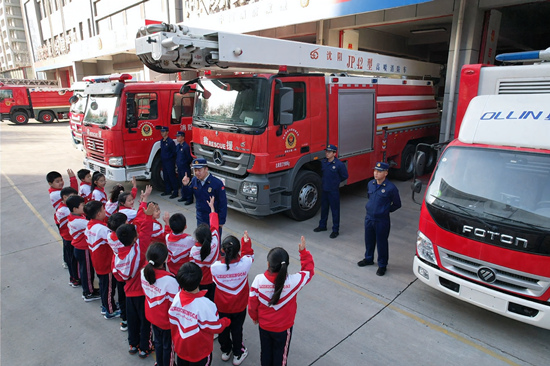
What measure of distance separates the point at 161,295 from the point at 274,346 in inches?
41.8

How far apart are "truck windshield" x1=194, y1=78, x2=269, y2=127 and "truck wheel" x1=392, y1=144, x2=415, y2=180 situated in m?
5.31

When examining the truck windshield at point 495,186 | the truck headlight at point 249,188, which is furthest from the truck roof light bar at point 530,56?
the truck headlight at point 249,188

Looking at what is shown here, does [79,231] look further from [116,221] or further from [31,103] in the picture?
[31,103]

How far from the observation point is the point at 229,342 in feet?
11.5

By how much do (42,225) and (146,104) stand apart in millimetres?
3565

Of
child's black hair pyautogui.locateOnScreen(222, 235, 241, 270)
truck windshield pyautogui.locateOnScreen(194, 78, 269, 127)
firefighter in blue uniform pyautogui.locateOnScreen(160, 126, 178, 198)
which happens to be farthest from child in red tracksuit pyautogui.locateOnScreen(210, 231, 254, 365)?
firefighter in blue uniform pyautogui.locateOnScreen(160, 126, 178, 198)

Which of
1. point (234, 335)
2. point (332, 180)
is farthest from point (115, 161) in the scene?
point (234, 335)

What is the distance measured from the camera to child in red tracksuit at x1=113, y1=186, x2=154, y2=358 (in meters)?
3.27

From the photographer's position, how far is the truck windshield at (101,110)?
8.29m

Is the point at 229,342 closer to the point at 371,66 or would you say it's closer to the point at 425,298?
the point at 425,298

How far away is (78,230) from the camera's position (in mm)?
4148

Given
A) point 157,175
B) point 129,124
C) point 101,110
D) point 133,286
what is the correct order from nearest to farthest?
point 133,286, point 129,124, point 101,110, point 157,175

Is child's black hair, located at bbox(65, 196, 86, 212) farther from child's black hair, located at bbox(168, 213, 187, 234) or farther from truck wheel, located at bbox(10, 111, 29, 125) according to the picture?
truck wheel, located at bbox(10, 111, 29, 125)

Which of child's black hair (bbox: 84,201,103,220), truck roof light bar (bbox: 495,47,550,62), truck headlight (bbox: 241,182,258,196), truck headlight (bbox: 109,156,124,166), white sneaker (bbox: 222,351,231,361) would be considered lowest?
white sneaker (bbox: 222,351,231,361)
